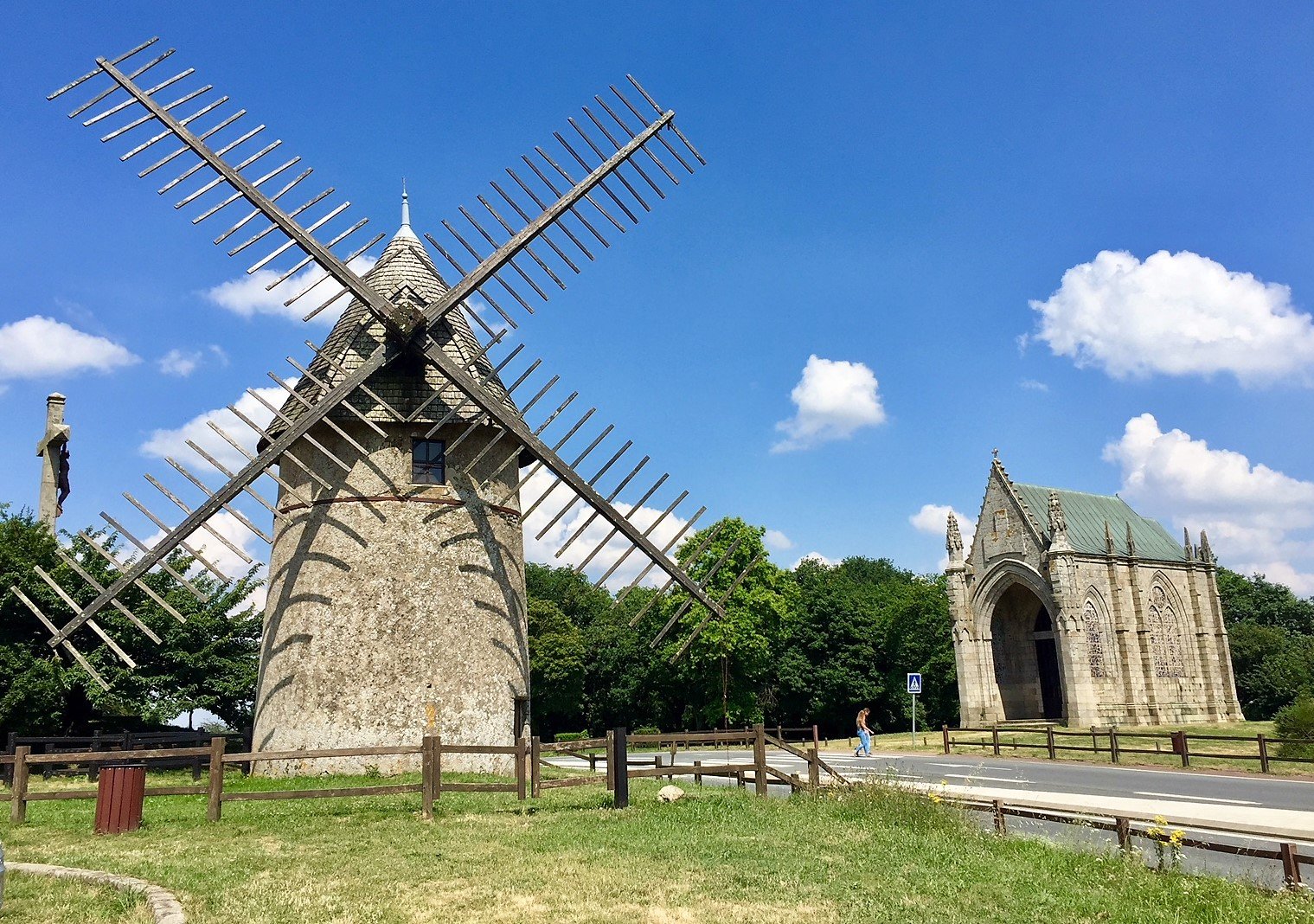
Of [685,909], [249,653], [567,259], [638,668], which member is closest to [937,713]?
[638,668]

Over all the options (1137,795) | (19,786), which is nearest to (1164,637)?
(1137,795)

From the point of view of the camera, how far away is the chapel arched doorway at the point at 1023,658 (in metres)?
41.6

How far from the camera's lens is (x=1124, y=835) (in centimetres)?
856

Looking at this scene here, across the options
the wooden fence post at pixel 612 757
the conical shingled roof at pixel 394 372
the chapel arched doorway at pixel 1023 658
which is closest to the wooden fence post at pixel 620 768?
the wooden fence post at pixel 612 757

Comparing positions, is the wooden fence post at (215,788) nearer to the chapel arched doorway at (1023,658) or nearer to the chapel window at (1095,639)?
the chapel window at (1095,639)

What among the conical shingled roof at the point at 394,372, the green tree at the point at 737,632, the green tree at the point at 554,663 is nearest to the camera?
the conical shingled roof at the point at 394,372

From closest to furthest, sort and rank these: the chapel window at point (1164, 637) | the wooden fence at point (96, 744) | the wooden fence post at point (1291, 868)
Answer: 1. the wooden fence post at point (1291, 868)
2. the wooden fence at point (96, 744)
3. the chapel window at point (1164, 637)

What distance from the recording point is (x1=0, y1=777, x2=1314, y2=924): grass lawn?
6.93 meters

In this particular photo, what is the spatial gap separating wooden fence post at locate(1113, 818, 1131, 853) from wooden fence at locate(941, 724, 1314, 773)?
43.8 feet

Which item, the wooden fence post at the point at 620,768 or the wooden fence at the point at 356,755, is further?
the wooden fence post at the point at 620,768

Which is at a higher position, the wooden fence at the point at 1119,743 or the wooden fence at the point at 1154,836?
the wooden fence at the point at 1154,836

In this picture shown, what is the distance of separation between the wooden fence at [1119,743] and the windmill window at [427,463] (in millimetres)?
17406

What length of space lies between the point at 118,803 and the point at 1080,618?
3586 cm

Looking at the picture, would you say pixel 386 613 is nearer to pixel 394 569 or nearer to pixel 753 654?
pixel 394 569
